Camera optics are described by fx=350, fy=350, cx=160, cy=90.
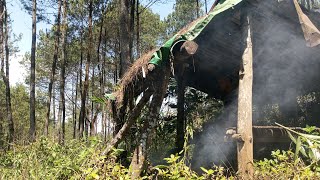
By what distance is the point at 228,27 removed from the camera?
633 centimetres

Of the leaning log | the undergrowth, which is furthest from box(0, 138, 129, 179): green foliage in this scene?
the leaning log

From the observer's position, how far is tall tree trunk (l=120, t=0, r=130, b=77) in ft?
28.9

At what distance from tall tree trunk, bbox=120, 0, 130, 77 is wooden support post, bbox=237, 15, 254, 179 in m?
3.66

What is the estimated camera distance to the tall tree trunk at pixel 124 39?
8.80 metres

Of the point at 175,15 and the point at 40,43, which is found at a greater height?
the point at 175,15

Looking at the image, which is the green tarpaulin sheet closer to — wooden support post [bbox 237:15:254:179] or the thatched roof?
the thatched roof

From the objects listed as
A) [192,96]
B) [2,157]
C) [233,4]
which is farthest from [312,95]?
[2,157]

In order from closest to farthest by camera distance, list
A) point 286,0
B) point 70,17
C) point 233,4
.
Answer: point 233,4, point 286,0, point 70,17

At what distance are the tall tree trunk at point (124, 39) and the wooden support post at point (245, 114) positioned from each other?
3.66m

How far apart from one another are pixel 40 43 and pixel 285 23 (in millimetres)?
22699

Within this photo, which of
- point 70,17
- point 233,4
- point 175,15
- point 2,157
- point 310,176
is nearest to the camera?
point 310,176

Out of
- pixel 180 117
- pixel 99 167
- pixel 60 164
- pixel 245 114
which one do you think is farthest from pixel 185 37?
pixel 180 117

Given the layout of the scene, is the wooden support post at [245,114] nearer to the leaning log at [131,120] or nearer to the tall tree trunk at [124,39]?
the leaning log at [131,120]

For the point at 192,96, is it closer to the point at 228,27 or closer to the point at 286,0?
the point at 228,27
